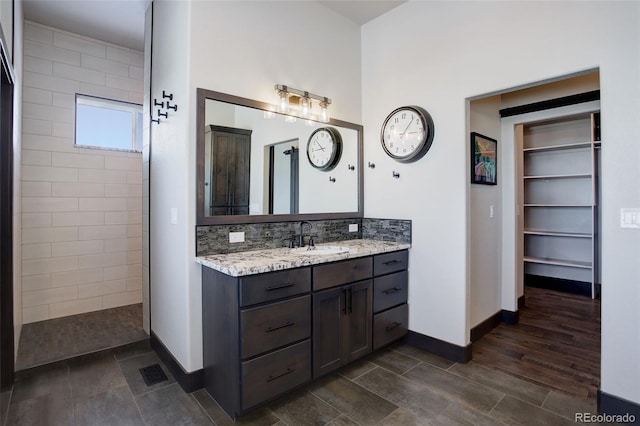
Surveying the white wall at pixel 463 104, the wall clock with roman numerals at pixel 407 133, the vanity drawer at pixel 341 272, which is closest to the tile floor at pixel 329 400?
the white wall at pixel 463 104

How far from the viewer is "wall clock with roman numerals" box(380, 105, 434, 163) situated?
2766 mm

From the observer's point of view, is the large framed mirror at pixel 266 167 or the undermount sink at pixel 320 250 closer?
the large framed mirror at pixel 266 167

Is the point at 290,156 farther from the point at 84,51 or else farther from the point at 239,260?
the point at 84,51

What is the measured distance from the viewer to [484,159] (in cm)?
310

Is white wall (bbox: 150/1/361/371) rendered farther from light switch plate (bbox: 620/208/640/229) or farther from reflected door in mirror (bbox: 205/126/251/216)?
light switch plate (bbox: 620/208/640/229)

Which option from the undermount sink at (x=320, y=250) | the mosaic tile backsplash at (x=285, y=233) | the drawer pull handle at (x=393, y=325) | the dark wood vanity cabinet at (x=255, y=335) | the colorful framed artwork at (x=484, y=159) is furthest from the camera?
the colorful framed artwork at (x=484, y=159)

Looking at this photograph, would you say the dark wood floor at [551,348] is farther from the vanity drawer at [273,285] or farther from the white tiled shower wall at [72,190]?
the white tiled shower wall at [72,190]

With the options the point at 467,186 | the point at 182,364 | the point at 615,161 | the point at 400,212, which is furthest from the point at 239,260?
the point at 615,161

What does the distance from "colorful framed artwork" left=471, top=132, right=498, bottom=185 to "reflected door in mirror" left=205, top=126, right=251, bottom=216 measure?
1.94m

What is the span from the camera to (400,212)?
9.95ft

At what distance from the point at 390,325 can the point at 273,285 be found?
4.20 ft

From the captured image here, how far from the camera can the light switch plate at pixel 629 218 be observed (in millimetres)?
1837

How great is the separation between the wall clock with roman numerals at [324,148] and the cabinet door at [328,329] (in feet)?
4.12

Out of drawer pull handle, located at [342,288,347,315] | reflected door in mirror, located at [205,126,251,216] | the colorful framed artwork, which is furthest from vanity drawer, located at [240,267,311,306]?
the colorful framed artwork
